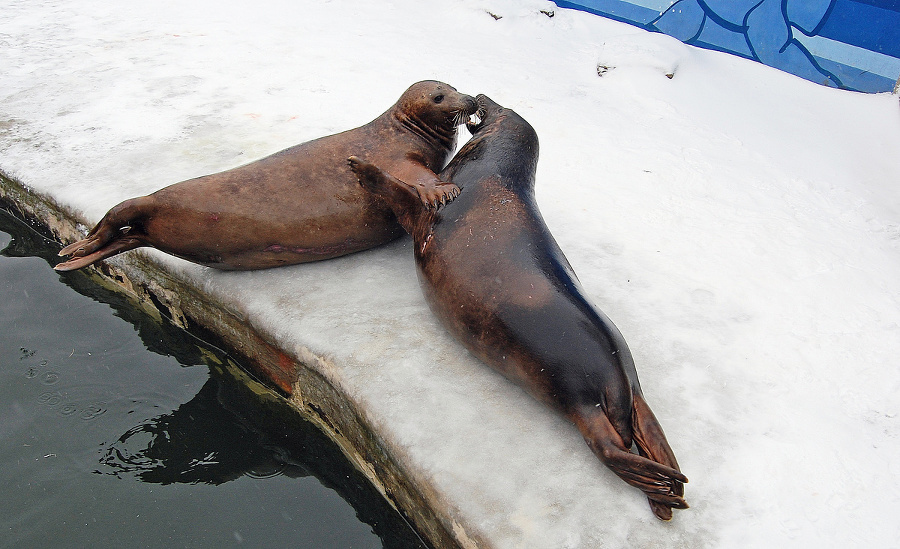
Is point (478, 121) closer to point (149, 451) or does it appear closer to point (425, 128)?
point (425, 128)

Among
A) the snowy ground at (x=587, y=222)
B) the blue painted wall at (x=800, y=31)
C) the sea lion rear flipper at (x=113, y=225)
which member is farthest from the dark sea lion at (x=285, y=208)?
the blue painted wall at (x=800, y=31)

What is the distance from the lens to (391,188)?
10.4 ft

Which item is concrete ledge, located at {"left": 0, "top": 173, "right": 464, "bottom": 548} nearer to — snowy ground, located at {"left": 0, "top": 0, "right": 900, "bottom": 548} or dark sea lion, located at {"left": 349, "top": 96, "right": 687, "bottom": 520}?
snowy ground, located at {"left": 0, "top": 0, "right": 900, "bottom": 548}

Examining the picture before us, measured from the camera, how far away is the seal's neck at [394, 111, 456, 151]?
145 inches

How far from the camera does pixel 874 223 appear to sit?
4.23 m

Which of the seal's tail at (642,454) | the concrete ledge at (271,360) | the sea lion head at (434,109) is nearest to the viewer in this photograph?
the seal's tail at (642,454)

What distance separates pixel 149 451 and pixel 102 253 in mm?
938

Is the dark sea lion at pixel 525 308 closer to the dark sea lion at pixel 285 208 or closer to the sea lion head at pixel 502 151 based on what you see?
the sea lion head at pixel 502 151

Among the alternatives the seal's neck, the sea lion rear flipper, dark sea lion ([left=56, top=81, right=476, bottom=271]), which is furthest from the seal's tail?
the sea lion rear flipper

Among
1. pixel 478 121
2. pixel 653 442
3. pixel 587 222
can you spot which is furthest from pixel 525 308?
pixel 478 121

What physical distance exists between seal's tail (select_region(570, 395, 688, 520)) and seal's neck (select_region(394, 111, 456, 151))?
183cm

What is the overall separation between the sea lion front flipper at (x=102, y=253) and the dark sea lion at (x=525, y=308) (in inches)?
43.0

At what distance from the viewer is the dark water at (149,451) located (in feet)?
8.22

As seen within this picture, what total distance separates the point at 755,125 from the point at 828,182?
943 mm
